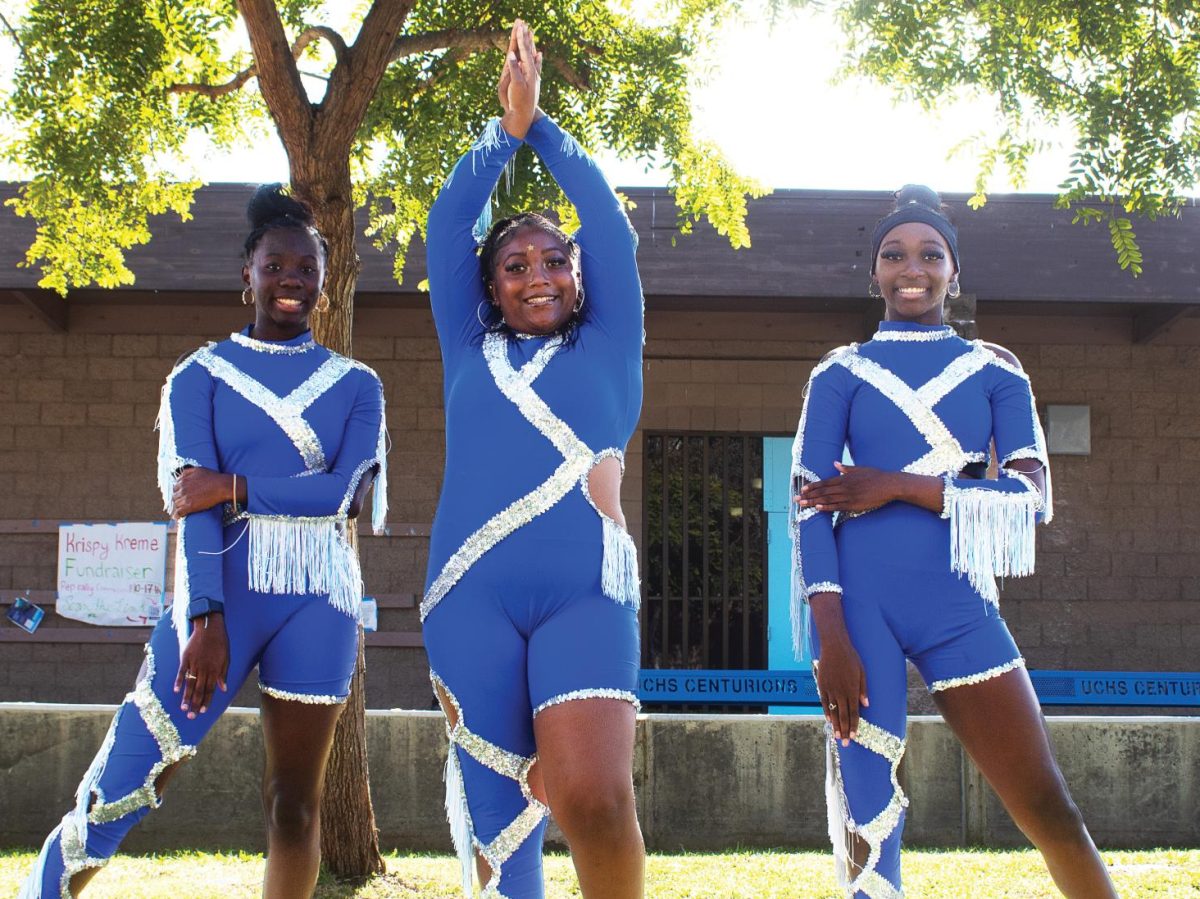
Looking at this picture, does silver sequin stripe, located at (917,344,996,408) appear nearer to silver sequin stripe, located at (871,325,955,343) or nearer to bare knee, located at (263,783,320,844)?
silver sequin stripe, located at (871,325,955,343)

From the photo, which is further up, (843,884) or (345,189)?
(345,189)

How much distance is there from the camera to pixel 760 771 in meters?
6.19

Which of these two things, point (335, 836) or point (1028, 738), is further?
point (335, 836)

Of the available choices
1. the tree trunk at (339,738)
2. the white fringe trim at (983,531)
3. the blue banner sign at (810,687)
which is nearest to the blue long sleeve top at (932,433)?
the white fringe trim at (983,531)

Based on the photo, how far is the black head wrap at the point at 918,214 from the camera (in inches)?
134

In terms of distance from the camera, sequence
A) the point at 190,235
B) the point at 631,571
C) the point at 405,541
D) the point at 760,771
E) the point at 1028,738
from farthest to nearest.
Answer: the point at 405,541 → the point at 190,235 → the point at 760,771 → the point at 1028,738 → the point at 631,571

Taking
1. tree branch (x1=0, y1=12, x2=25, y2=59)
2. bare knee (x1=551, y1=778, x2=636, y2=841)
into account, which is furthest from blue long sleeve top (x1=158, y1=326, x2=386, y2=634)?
tree branch (x1=0, y1=12, x2=25, y2=59)

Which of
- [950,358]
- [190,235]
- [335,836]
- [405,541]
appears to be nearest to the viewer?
[950,358]

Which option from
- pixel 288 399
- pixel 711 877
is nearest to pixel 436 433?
pixel 711 877

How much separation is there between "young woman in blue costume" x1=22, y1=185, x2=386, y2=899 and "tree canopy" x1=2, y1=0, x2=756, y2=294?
2.28 m

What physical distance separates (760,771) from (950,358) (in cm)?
332

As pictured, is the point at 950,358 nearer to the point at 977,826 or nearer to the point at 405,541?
the point at 977,826

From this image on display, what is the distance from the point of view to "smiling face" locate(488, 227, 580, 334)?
2984mm

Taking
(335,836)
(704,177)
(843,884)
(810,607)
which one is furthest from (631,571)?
(704,177)
